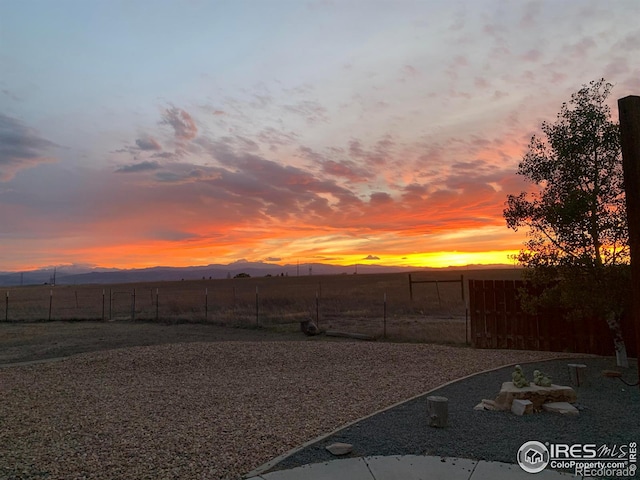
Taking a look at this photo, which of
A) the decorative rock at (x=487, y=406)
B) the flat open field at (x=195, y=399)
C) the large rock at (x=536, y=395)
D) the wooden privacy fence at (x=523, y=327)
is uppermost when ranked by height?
the wooden privacy fence at (x=523, y=327)

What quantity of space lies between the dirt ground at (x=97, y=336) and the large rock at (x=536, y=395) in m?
10.6

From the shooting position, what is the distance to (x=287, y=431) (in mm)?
6801

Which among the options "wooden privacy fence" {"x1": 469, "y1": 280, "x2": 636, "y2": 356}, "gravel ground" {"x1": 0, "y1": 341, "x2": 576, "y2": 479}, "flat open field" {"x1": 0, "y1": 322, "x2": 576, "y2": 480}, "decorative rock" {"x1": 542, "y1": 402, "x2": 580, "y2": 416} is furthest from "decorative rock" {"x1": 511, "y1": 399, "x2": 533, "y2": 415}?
"wooden privacy fence" {"x1": 469, "y1": 280, "x2": 636, "y2": 356}

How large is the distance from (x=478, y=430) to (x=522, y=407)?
117 centimetres

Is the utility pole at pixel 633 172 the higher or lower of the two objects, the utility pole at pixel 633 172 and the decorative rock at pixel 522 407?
the higher

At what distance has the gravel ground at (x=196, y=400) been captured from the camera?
5.84 m

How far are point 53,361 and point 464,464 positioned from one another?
11667mm

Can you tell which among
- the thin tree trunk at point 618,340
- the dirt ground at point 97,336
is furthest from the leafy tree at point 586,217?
the dirt ground at point 97,336

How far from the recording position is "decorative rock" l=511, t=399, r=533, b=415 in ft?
24.0

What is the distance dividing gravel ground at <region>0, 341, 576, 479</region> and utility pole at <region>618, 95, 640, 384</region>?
3.06 m

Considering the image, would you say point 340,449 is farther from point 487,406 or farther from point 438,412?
point 487,406

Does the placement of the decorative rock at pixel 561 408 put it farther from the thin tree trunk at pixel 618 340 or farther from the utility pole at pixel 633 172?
the thin tree trunk at pixel 618 340

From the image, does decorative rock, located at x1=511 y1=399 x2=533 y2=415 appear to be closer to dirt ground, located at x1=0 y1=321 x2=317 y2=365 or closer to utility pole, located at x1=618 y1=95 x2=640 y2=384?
utility pole, located at x1=618 y1=95 x2=640 y2=384

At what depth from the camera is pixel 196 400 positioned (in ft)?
28.7
